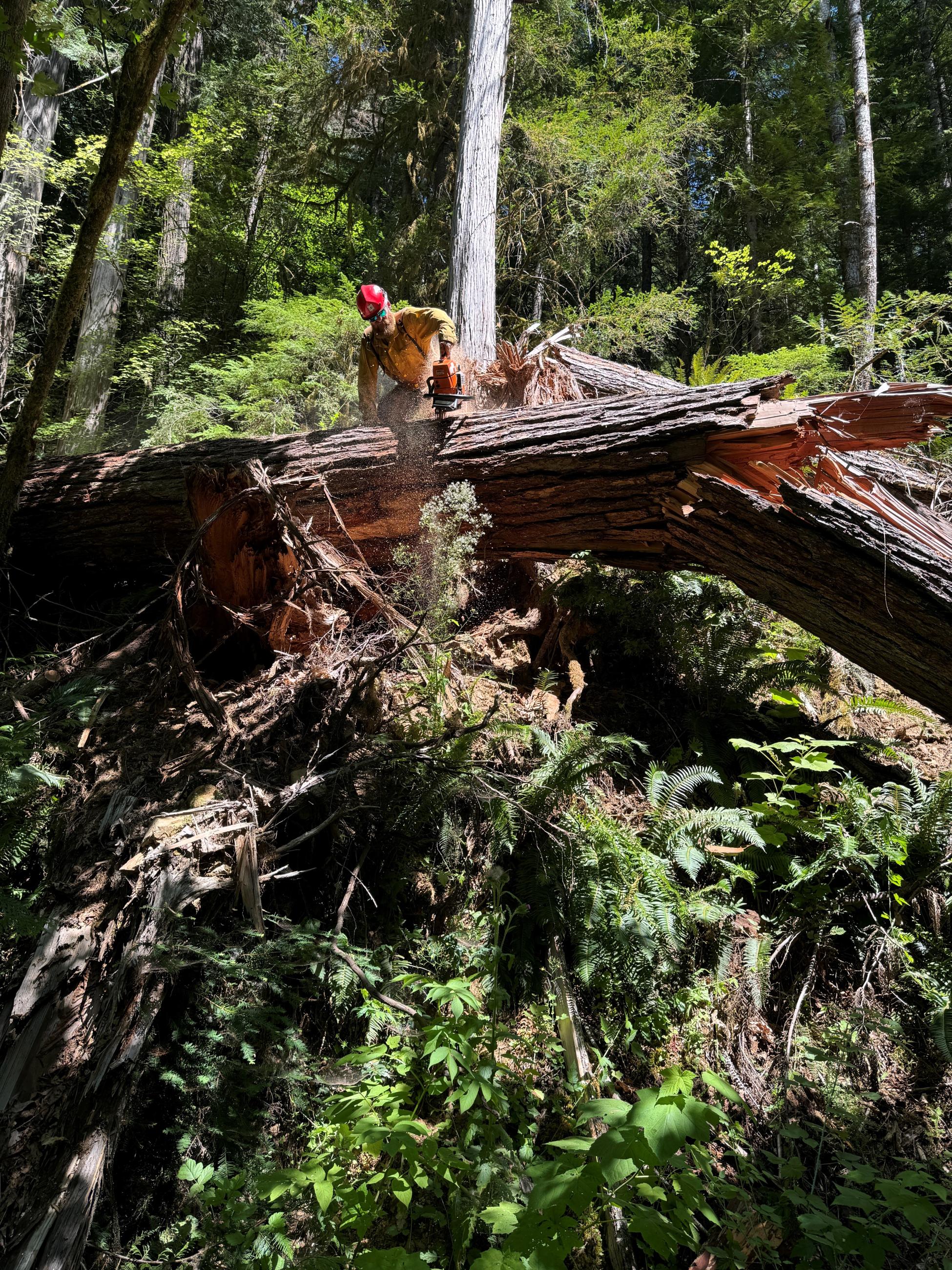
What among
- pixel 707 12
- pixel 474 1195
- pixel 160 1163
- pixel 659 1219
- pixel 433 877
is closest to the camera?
pixel 659 1219

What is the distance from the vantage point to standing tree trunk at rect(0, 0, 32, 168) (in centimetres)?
350

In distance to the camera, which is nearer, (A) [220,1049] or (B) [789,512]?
(A) [220,1049]

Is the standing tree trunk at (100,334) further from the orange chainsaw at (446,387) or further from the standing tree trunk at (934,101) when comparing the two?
the standing tree trunk at (934,101)

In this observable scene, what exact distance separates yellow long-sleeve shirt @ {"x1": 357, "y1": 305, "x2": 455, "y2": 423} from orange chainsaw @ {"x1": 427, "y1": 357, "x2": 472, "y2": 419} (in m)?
0.35

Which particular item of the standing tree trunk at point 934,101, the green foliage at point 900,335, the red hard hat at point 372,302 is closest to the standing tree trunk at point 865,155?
the green foliage at point 900,335

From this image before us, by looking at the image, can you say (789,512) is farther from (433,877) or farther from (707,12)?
(707,12)

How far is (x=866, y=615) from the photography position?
11.5 feet

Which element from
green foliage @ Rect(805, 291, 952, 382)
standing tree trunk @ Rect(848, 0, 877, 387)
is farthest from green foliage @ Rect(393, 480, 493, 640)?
standing tree trunk @ Rect(848, 0, 877, 387)

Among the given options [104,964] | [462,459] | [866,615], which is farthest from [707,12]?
[104,964]

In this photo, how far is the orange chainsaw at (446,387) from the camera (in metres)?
5.20

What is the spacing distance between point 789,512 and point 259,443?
3.61m

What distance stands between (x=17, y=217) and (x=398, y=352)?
750 centimetres

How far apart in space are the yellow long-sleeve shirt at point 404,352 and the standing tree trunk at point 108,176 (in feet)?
6.84

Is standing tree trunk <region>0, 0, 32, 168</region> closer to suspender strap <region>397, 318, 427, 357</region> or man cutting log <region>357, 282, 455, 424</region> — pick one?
man cutting log <region>357, 282, 455, 424</region>
